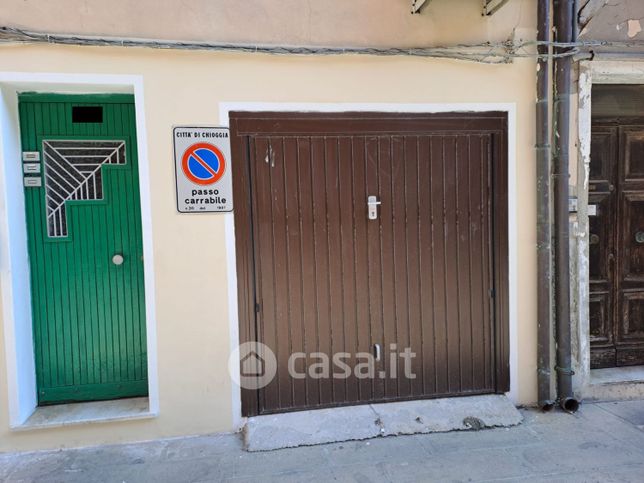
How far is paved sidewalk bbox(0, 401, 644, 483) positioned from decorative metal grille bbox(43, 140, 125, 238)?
1627mm

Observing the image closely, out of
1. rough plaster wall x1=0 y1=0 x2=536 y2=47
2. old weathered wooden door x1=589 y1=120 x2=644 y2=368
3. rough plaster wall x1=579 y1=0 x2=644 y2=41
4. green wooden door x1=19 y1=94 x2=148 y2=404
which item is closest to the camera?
rough plaster wall x1=0 y1=0 x2=536 y2=47

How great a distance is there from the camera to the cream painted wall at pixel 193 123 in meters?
3.03

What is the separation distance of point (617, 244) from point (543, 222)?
0.99 metres

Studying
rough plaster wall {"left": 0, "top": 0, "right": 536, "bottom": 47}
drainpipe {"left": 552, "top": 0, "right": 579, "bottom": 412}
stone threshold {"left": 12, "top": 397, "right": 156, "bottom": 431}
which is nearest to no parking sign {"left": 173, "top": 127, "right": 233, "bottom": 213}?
rough plaster wall {"left": 0, "top": 0, "right": 536, "bottom": 47}

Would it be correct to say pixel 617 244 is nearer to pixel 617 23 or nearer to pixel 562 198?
pixel 562 198

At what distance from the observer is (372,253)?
11.2 feet

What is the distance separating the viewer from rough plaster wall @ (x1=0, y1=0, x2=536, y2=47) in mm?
2943

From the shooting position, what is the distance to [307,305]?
11.0 ft

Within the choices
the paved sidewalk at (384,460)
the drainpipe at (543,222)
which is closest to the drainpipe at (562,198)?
the drainpipe at (543,222)

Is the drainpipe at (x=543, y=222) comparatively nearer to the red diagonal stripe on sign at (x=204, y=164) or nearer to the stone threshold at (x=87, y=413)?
the red diagonal stripe on sign at (x=204, y=164)

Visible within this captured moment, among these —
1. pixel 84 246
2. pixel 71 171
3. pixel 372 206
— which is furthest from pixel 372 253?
pixel 71 171

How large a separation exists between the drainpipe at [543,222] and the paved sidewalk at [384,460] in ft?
1.37

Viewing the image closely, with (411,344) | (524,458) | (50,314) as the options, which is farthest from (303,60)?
(524,458)

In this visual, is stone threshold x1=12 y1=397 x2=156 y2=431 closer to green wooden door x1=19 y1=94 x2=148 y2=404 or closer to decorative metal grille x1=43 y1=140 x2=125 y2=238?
green wooden door x1=19 y1=94 x2=148 y2=404
